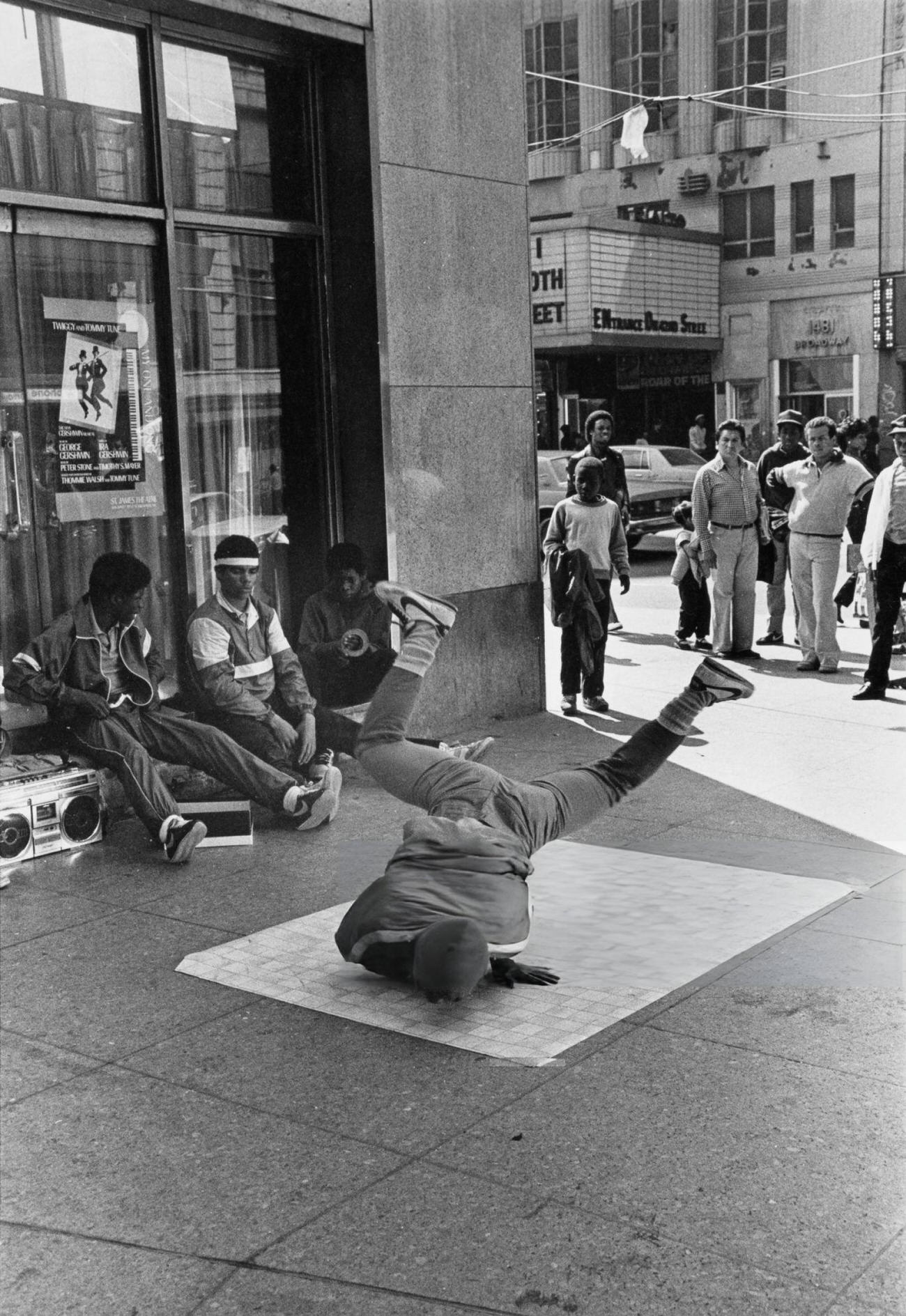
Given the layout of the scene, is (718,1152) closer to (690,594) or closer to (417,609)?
(417,609)

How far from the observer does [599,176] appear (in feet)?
16.3

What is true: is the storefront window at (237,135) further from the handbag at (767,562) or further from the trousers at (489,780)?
the handbag at (767,562)

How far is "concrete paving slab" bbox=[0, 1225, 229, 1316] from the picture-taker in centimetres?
285

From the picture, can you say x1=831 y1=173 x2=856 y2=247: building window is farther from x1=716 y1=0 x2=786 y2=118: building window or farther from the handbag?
the handbag

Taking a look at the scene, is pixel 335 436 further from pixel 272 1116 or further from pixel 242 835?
pixel 272 1116

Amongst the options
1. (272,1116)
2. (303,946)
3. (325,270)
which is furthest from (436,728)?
(272,1116)

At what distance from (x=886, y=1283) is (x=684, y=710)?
1.93m

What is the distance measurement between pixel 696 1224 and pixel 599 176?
3.41 metres

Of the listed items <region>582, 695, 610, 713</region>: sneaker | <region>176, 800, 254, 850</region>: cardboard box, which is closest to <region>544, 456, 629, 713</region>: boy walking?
<region>582, 695, 610, 713</region>: sneaker

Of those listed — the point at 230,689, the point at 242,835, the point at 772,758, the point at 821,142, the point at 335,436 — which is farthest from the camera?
the point at 335,436

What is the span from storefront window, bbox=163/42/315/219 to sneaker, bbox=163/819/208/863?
3171 mm

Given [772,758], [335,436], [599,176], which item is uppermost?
[599,176]

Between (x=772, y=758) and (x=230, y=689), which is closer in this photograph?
(x=230, y=689)

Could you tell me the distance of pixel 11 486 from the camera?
6.46 m
